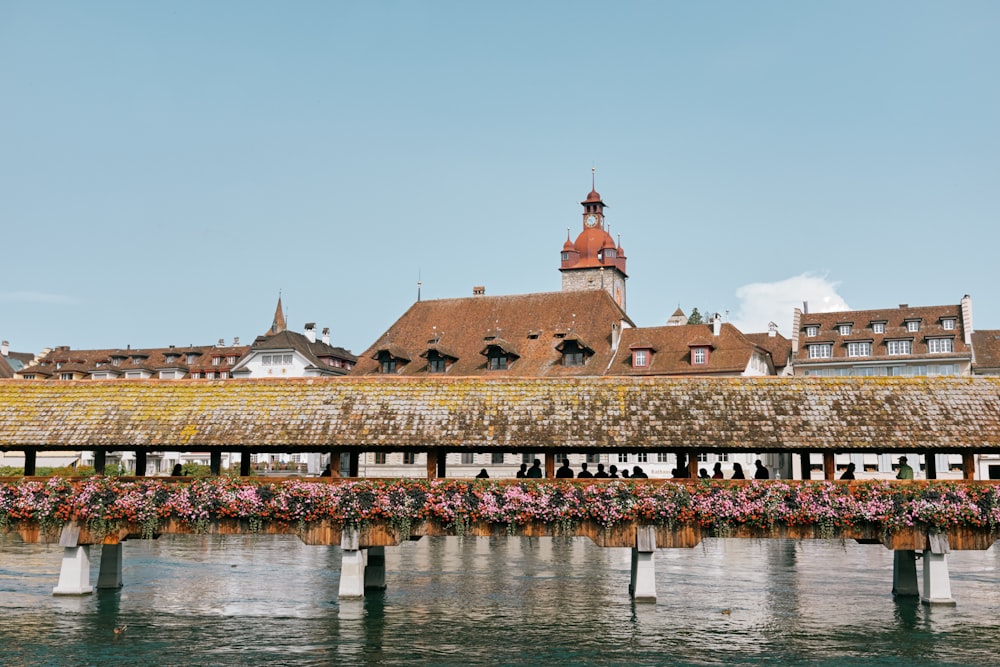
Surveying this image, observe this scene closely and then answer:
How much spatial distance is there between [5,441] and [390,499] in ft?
30.4

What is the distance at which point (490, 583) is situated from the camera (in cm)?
3105

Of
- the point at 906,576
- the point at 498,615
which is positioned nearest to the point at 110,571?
the point at 498,615

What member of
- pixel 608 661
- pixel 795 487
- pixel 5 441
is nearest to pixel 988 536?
pixel 795 487

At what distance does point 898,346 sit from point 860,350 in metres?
2.59

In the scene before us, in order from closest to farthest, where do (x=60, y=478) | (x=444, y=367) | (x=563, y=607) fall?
(x=60, y=478) < (x=563, y=607) < (x=444, y=367)

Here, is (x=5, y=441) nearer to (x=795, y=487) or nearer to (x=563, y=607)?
(x=563, y=607)

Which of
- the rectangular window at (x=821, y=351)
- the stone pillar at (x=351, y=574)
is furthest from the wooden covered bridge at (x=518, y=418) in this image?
the rectangular window at (x=821, y=351)

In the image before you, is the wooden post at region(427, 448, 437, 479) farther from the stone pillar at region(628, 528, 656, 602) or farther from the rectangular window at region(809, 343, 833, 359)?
the rectangular window at region(809, 343, 833, 359)

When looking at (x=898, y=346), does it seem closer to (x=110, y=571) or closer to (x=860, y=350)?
(x=860, y=350)

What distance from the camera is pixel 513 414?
80.1ft

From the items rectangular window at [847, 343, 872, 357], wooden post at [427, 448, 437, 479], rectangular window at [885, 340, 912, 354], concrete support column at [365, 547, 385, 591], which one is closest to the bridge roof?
wooden post at [427, 448, 437, 479]

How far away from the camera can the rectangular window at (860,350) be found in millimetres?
73750

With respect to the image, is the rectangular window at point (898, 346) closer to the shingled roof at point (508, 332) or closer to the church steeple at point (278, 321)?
the shingled roof at point (508, 332)

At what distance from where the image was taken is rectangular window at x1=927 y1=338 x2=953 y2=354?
71125 mm
